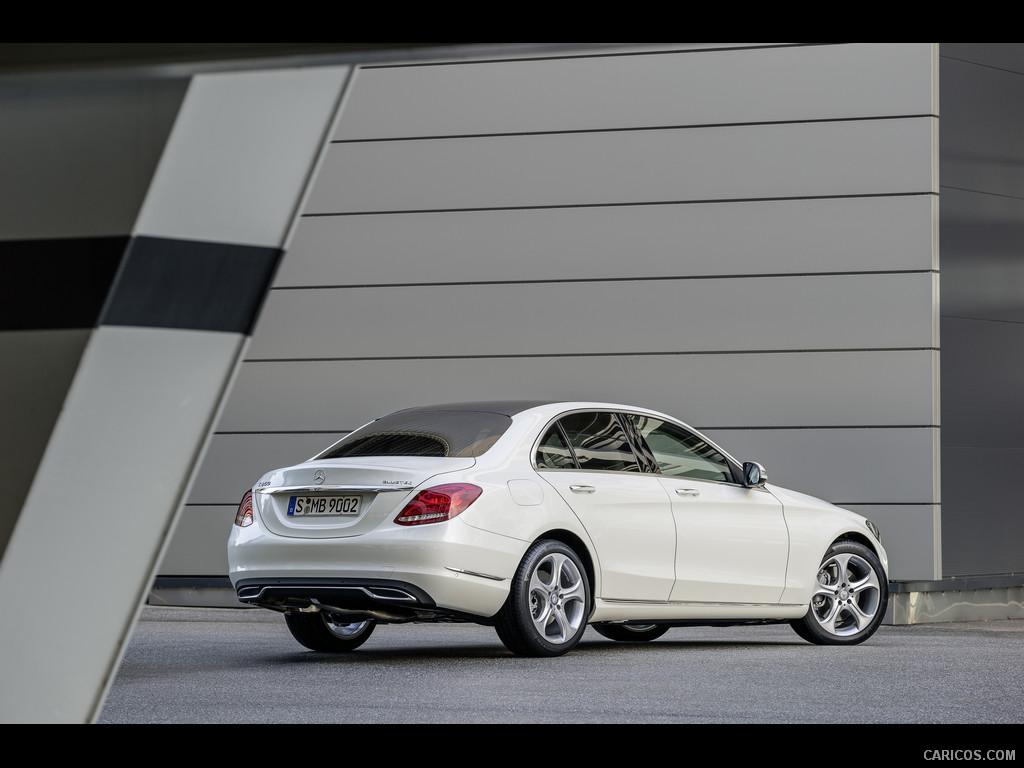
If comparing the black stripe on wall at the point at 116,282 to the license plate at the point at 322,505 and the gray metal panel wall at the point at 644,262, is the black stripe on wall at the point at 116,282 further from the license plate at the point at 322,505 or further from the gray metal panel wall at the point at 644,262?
the gray metal panel wall at the point at 644,262

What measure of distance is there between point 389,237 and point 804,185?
4165mm

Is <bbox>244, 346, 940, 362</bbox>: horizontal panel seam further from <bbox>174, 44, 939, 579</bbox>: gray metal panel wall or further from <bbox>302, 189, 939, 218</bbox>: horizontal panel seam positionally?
<bbox>302, 189, 939, 218</bbox>: horizontal panel seam

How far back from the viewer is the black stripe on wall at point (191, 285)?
2.06 m

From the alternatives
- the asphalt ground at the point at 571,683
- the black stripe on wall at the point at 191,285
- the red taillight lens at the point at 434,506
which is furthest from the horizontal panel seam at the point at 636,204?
the black stripe on wall at the point at 191,285

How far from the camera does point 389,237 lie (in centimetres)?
1412

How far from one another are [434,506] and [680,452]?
2353 millimetres

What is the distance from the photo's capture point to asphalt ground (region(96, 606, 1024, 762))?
5586mm

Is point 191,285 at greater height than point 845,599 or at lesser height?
lesser

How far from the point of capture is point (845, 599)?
9836mm

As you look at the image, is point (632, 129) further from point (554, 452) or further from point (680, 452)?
point (554, 452)

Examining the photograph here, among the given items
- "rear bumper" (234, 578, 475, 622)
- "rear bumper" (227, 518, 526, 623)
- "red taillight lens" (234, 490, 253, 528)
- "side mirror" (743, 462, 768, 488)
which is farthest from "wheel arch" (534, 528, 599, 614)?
"red taillight lens" (234, 490, 253, 528)

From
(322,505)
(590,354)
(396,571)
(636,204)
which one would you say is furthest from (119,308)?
(636,204)

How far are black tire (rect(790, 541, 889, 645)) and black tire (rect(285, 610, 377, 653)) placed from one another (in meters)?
3.15
